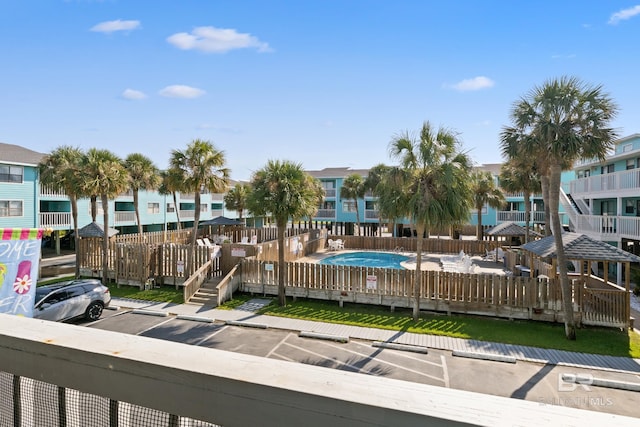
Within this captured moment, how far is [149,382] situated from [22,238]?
362 centimetres

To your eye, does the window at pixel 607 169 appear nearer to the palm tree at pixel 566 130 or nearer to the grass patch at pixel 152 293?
the palm tree at pixel 566 130

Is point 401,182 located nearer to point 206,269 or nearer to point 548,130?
point 548,130

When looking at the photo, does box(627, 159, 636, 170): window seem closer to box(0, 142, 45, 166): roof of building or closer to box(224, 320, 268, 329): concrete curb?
box(224, 320, 268, 329): concrete curb

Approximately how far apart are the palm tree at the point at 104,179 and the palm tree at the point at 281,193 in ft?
32.1

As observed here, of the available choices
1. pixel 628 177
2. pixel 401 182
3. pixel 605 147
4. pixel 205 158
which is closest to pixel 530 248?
pixel 605 147

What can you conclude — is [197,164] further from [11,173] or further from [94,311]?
[11,173]

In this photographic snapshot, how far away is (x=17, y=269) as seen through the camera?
13.0 ft

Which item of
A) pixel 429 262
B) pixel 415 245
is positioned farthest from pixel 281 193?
pixel 415 245

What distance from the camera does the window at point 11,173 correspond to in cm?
3020

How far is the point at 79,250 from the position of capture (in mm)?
22656

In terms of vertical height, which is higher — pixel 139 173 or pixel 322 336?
pixel 139 173

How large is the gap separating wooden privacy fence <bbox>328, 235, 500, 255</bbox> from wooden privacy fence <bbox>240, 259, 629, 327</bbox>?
18.3 meters

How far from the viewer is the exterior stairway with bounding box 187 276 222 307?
683 inches

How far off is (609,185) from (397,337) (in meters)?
21.1
